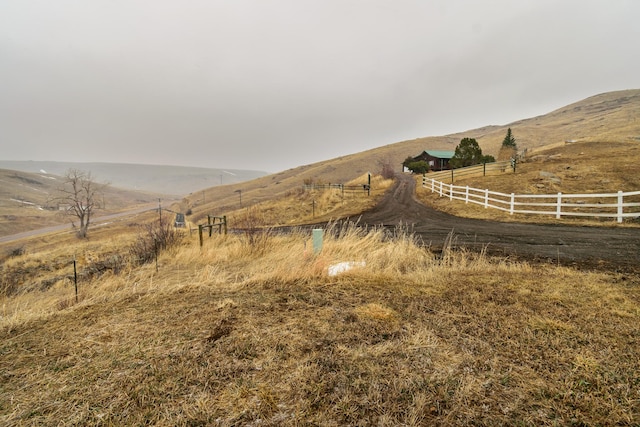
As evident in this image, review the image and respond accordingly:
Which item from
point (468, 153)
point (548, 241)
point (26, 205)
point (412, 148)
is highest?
point (412, 148)

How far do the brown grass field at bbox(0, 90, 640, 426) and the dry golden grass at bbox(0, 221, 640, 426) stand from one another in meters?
0.01

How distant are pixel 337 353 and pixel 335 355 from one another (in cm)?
4

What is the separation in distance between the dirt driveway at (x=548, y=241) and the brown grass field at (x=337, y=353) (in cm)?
143

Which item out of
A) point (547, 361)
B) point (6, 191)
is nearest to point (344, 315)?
point (547, 361)

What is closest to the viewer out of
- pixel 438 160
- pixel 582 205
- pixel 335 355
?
pixel 335 355

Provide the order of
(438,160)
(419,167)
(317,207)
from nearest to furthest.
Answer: (317,207)
(419,167)
(438,160)

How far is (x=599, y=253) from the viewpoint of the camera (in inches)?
258

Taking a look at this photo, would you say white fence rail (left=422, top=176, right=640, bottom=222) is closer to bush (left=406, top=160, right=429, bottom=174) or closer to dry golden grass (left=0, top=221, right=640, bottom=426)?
dry golden grass (left=0, top=221, right=640, bottom=426)

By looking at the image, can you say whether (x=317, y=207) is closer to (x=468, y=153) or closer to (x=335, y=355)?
(x=335, y=355)

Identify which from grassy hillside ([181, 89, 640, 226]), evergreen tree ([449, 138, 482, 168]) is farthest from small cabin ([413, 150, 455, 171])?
evergreen tree ([449, 138, 482, 168])

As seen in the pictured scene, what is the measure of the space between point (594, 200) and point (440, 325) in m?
18.0

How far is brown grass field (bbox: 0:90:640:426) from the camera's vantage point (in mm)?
1830

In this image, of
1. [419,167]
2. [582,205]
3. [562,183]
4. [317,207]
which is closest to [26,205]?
[317,207]

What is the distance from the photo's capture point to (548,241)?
812cm
